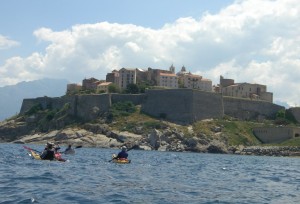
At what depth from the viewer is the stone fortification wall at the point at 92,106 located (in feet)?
384

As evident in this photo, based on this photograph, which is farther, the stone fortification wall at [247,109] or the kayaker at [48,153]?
the stone fortification wall at [247,109]

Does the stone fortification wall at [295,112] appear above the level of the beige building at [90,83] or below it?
below

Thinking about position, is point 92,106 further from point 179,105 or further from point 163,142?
point 163,142

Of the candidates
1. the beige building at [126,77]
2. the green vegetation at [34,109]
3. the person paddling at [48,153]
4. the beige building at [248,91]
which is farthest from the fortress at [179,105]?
the person paddling at [48,153]

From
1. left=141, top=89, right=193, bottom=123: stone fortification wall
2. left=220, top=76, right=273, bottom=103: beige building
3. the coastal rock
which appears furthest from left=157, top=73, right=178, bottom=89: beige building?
the coastal rock

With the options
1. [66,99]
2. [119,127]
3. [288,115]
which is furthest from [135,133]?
[288,115]

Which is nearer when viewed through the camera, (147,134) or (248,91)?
(147,134)

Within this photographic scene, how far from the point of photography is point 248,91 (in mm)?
143000

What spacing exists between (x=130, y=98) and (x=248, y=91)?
37.6m

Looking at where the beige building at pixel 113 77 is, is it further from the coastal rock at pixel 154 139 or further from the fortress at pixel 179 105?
the coastal rock at pixel 154 139

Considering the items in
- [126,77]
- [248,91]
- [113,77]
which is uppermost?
[113,77]

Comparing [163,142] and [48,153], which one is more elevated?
[163,142]

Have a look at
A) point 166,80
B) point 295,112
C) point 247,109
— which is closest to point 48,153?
point 247,109

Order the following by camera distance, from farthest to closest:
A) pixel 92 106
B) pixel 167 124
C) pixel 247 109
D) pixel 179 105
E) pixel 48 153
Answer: pixel 247 109, pixel 92 106, pixel 179 105, pixel 167 124, pixel 48 153
